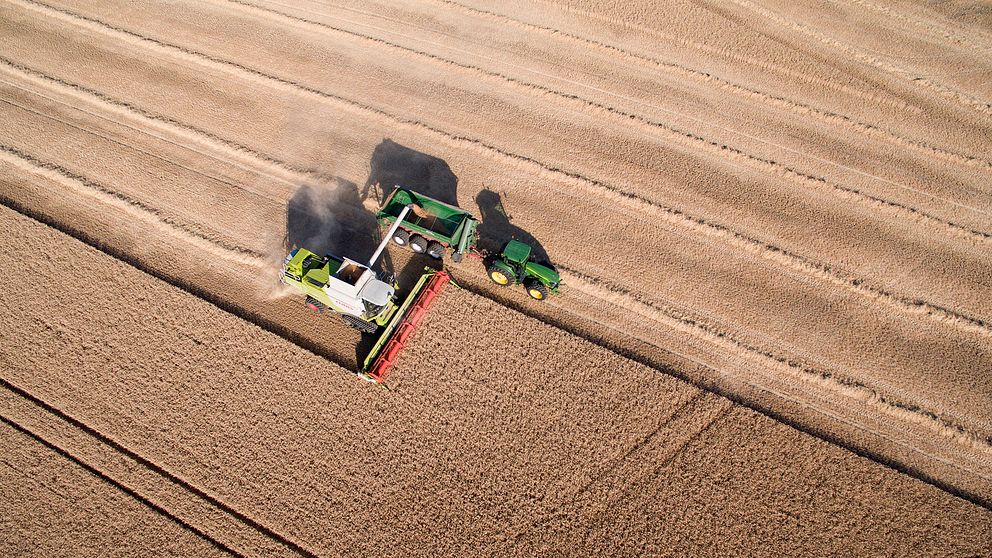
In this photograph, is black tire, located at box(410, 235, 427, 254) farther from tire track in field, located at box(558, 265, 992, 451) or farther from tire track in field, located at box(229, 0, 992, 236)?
tire track in field, located at box(229, 0, 992, 236)

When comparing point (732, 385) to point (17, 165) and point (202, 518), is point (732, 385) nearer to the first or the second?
point (202, 518)

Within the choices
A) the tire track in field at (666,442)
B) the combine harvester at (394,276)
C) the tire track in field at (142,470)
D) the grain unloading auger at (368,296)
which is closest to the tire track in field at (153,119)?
the combine harvester at (394,276)

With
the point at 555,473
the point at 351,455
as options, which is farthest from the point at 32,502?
the point at 555,473

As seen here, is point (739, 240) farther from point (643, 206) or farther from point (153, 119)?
point (153, 119)

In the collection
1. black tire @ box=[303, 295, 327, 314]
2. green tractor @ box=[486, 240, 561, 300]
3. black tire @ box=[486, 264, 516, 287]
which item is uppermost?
green tractor @ box=[486, 240, 561, 300]

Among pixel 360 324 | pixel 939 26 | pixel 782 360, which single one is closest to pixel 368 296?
pixel 360 324

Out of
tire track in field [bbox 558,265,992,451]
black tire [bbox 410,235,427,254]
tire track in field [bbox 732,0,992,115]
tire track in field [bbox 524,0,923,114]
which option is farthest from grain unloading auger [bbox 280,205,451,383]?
tire track in field [bbox 732,0,992,115]
